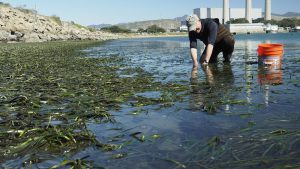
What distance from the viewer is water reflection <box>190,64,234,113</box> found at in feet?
19.9

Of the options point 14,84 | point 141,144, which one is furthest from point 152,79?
point 141,144

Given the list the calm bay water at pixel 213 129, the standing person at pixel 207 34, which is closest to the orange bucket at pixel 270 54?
the standing person at pixel 207 34

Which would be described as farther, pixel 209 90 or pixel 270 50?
pixel 270 50

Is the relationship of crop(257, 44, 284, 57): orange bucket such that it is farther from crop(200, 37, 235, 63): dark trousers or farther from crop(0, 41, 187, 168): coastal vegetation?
crop(0, 41, 187, 168): coastal vegetation

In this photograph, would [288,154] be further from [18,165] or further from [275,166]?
[18,165]

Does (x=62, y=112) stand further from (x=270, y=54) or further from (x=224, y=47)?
(x=224, y=47)

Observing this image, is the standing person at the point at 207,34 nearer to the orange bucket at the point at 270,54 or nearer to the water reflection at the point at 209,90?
the water reflection at the point at 209,90

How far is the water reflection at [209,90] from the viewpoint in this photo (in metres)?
6.06

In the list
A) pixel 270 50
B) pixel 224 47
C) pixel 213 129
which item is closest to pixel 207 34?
pixel 224 47

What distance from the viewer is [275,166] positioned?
3293 mm

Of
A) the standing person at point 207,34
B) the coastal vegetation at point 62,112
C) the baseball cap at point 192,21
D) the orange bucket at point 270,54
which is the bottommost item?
the coastal vegetation at point 62,112

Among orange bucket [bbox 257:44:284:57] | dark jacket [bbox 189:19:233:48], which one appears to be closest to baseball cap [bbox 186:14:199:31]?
dark jacket [bbox 189:19:233:48]

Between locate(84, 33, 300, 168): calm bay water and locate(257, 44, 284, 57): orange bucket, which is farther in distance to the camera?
locate(257, 44, 284, 57): orange bucket

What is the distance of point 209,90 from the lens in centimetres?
763
